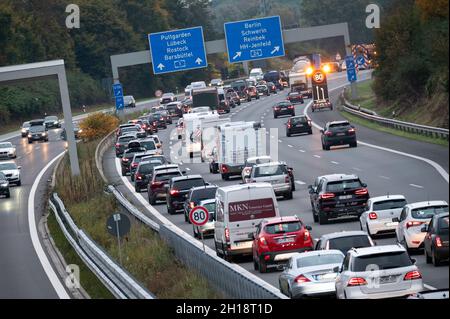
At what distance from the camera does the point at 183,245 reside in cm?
2795

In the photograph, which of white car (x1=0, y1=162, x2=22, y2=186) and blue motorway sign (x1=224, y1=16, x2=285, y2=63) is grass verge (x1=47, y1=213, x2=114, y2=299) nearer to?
white car (x1=0, y1=162, x2=22, y2=186)

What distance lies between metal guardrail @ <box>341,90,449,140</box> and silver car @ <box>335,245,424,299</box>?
30392mm

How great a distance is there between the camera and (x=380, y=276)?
2017 cm

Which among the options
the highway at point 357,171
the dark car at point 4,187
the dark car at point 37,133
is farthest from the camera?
the dark car at point 37,133

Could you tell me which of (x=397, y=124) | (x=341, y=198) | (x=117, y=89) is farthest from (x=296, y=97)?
(x=341, y=198)

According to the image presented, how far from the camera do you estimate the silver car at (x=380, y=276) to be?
20094 millimetres

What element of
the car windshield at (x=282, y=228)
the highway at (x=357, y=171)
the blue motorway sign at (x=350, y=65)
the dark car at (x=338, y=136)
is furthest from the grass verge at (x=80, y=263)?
the blue motorway sign at (x=350, y=65)

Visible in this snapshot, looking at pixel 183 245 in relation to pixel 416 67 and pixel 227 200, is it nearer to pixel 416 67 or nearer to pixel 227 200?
pixel 227 200

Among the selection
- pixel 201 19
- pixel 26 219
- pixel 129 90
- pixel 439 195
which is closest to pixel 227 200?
pixel 439 195

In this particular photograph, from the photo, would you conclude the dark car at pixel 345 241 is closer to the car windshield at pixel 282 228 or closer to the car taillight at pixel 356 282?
the car windshield at pixel 282 228

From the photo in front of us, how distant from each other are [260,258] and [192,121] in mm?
41236

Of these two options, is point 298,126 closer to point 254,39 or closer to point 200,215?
point 254,39

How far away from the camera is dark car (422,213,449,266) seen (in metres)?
25.2

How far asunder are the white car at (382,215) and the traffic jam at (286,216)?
0.09 feet
